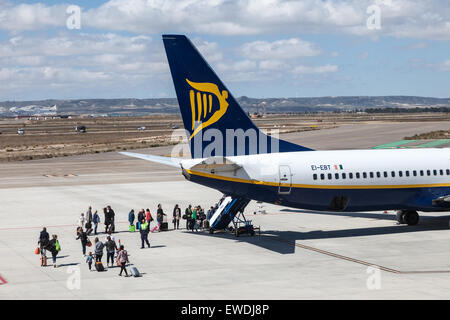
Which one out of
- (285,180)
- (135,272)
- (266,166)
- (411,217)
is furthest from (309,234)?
(135,272)

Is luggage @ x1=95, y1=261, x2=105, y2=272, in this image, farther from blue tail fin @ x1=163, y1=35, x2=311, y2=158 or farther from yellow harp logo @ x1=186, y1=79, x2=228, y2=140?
yellow harp logo @ x1=186, y1=79, x2=228, y2=140

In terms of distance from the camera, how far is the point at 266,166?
36.4 metres

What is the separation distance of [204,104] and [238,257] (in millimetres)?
8662

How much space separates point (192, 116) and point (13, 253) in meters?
12.3

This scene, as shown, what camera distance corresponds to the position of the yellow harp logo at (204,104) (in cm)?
3580

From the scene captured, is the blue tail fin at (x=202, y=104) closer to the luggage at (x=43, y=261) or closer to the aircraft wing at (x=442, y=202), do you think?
the luggage at (x=43, y=261)

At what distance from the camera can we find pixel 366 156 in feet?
128

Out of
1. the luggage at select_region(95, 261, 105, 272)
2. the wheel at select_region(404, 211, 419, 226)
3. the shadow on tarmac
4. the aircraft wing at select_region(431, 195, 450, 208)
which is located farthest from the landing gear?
the luggage at select_region(95, 261, 105, 272)

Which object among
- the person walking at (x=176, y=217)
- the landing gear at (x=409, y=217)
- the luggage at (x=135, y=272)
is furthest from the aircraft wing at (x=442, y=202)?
the luggage at (x=135, y=272)

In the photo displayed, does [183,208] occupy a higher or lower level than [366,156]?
lower

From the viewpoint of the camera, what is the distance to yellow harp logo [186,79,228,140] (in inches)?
1410
